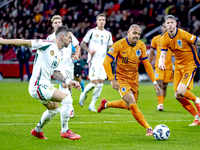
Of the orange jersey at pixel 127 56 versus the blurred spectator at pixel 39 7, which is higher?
the blurred spectator at pixel 39 7

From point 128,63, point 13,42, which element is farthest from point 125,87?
point 13,42

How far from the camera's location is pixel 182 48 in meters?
7.99

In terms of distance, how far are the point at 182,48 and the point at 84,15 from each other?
17.3 m

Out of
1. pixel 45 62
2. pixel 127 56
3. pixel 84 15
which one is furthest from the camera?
pixel 84 15

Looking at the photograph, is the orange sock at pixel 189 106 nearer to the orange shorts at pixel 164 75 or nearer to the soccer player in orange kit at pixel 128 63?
the soccer player in orange kit at pixel 128 63

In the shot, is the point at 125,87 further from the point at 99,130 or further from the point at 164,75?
the point at 164,75

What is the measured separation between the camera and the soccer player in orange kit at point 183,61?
25.6 ft

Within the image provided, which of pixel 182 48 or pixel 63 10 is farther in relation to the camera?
pixel 63 10

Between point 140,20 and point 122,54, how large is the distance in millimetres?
17051

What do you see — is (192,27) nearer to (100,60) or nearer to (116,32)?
(116,32)

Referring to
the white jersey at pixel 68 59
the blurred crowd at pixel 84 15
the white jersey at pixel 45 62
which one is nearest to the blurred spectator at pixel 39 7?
the blurred crowd at pixel 84 15

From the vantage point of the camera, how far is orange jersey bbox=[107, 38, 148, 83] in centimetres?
713

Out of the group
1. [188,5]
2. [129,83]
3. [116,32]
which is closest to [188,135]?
[129,83]

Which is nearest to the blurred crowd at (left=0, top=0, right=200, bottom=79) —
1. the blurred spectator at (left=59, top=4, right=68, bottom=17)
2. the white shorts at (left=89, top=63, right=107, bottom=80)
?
the blurred spectator at (left=59, top=4, right=68, bottom=17)
